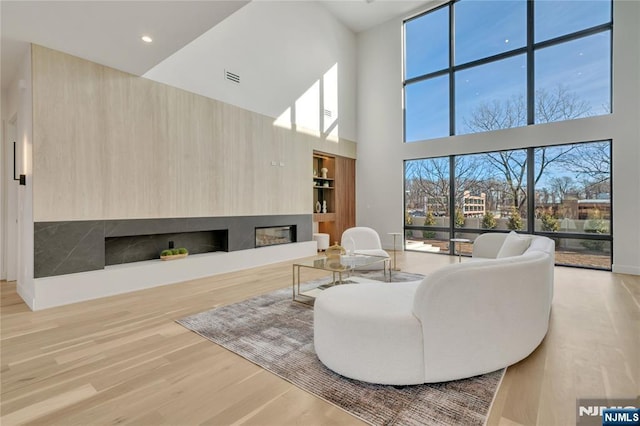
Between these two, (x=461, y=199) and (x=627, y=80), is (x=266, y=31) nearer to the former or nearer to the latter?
(x=461, y=199)

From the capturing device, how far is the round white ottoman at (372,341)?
1.75 metres

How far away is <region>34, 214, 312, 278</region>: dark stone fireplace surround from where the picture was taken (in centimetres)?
339

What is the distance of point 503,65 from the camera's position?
6.38 metres

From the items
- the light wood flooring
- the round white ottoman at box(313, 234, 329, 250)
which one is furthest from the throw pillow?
the round white ottoman at box(313, 234, 329, 250)

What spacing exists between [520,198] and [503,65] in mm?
2810

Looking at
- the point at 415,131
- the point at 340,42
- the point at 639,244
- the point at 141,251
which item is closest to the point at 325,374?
the point at 141,251

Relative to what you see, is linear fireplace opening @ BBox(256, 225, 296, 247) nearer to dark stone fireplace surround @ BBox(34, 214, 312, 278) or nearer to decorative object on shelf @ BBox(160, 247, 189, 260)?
dark stone fireplace surround @ BBox(34, 214, 312, 278)

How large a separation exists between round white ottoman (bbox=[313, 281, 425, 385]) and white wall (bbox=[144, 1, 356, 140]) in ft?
14.2

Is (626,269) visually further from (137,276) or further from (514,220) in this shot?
(137,276)

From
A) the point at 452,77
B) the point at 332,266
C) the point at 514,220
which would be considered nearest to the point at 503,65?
the point at 452,77

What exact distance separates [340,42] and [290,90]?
2.68 meters

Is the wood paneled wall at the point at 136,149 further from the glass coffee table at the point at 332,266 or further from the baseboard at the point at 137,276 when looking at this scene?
the glass coffee table at the point at 332,266

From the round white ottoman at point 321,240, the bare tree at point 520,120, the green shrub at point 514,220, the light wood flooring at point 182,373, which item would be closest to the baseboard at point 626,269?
the green shrub at point 514,220

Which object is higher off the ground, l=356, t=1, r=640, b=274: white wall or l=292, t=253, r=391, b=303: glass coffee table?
l=356, t=1, r=640, b=274: white wall
